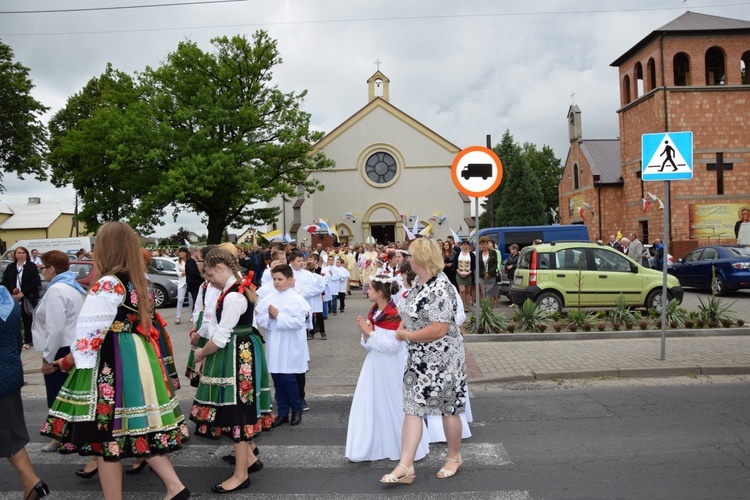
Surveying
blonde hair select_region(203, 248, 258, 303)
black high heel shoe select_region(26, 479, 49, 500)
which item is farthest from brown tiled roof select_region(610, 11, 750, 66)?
black high heel shoe select_region(26, 479, 49, 500)

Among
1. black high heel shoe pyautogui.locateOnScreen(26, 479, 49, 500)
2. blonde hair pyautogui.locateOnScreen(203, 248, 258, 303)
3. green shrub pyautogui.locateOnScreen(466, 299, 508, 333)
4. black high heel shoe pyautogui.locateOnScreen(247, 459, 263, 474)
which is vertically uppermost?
blonde hair pyautogui.locateOnScreen(203, 248, 258, 303)

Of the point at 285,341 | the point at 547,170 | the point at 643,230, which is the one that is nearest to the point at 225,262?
the point at 285,341

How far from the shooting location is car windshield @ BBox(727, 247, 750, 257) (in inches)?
699

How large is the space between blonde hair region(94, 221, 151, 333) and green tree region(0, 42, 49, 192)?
3495cm

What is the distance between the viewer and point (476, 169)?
10.6 m

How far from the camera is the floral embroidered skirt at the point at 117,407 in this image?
389cm

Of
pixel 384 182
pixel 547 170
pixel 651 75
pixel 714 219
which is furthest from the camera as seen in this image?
pixel 547 170

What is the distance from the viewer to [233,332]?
4691 mm

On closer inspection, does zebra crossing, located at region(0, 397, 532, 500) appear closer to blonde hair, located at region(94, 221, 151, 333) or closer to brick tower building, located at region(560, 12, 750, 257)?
blonde hair, located at region(94, 221, 151, 333)

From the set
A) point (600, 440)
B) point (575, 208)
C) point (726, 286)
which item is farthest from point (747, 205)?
point (600, 440)

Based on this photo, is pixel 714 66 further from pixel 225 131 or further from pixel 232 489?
pixel 232 489

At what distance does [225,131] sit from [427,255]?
3169 centimetres

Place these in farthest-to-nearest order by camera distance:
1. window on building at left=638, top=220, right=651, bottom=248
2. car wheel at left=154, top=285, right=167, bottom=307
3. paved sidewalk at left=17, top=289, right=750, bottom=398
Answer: window on building at left=638, top=220, right=651, bottom=248
car wheel at left=154, top=285, right=167, bottom=307
paved sidewalk at left=17, top=289, right=750, bottom=398

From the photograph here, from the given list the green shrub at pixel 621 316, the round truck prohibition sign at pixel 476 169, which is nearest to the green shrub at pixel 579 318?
the green shrub at pixel 621 316
